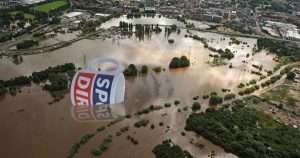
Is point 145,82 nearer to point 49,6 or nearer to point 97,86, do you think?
point 97,86

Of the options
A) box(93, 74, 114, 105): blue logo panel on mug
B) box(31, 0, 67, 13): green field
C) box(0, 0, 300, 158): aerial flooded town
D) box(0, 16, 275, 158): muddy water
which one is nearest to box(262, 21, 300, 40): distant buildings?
box(0, 0, 300, 158): aerial flooded town

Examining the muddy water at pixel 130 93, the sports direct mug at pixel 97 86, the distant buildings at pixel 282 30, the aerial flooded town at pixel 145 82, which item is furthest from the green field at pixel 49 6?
the sports direct mug at pixel 97 86

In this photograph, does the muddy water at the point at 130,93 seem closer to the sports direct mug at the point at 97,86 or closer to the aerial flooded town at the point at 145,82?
the aerial flooded town at the point at 145,82

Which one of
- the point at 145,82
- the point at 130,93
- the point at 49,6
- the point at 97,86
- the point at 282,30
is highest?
the point at 49,6

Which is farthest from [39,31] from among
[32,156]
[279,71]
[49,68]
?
[279,71]

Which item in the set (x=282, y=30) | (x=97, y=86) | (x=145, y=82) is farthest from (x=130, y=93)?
(x=282, y=30)

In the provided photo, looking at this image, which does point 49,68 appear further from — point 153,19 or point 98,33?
point 153,19
